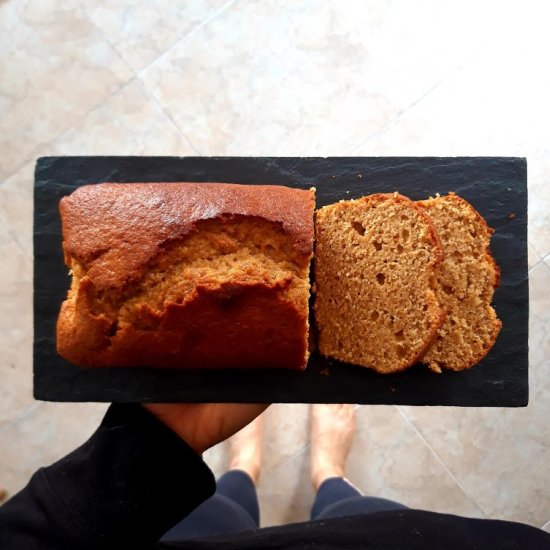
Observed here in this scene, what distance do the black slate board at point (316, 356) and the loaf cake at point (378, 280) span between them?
0.11m

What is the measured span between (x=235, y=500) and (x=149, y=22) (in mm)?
1850

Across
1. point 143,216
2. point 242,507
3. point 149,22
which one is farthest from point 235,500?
point 149,22

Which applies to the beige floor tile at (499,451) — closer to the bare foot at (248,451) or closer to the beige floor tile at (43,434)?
the bare foot at (248,451)

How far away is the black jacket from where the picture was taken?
1.45 m

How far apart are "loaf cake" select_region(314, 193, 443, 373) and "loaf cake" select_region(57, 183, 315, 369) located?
142 mm

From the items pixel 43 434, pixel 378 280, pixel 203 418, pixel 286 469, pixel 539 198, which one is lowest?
pixel 286 469

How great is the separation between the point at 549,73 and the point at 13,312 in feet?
7.39

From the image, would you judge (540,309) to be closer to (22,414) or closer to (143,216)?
(143,216)

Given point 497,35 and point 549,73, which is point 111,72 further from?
point 549,73

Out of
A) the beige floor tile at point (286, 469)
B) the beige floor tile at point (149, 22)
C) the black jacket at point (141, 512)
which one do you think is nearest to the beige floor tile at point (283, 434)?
the beige floor tile at point (286, 469)

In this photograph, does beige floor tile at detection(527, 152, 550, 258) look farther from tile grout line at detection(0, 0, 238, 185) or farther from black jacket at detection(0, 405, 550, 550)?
tile grout line at detection(0, 0, 238, 185)

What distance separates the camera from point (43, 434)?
2285mm

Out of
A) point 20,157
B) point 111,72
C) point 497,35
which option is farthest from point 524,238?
point 20,157

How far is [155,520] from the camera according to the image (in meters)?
1.53
